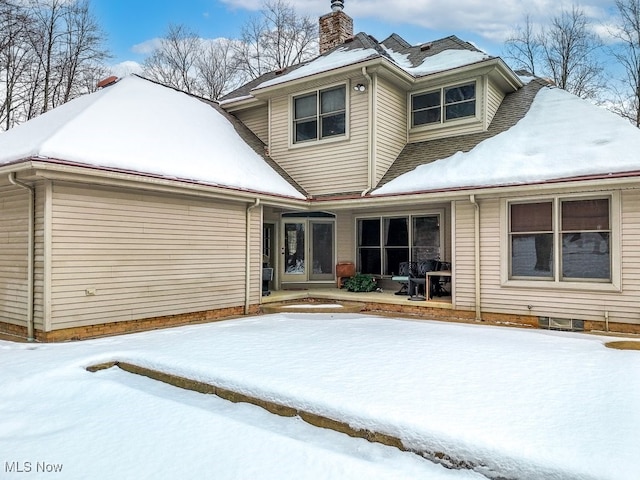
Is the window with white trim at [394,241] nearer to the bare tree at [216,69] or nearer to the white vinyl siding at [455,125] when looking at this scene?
the white vinyl siding at [455,125]

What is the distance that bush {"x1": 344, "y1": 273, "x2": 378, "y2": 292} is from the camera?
33.5 ft

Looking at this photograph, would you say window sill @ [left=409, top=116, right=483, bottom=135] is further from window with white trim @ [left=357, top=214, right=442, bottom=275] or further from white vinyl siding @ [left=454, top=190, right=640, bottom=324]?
white vinyl siding @ [left=454, top=190, right=640, bottom=324]

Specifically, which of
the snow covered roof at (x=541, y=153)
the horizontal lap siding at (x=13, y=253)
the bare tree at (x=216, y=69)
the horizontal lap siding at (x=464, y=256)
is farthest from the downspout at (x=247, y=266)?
the bare tree at (x=216, y=69)

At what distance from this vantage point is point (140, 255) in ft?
23.8

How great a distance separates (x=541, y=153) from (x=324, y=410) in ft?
21.8

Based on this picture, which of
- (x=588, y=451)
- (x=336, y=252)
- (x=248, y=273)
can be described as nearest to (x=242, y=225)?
(x=248, y=273)

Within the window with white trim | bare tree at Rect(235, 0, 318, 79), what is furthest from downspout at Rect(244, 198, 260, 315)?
bare tree at Rect(235, 0, 318, 79)

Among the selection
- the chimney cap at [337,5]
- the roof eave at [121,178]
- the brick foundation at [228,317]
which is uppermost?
the chimney cap at [337,5]

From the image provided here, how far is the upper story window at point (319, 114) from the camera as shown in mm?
10273

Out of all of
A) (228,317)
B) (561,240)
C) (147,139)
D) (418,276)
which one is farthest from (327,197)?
(561,240)

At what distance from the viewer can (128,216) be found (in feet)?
23.2

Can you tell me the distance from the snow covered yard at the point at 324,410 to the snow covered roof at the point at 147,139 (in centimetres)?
288

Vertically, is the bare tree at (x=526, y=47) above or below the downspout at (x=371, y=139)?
above

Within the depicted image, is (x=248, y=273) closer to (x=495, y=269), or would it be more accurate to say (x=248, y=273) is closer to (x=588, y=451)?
(x=495, y=269)
